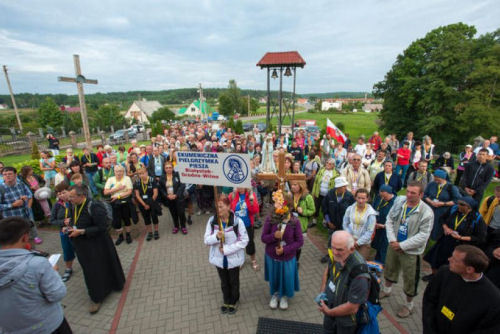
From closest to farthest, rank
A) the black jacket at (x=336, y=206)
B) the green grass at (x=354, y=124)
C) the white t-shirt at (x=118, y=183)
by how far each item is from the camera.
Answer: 1. the black jacket at (x=336, y=206)
2. the white t-shirt at (x=118, y=183)
3. the green grass at (x=354, y=124)

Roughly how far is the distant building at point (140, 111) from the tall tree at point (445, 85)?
182ft

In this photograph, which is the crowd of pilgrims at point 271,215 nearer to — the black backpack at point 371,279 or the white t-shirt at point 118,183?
the white t-shirt at point 118,183

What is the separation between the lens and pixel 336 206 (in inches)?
202

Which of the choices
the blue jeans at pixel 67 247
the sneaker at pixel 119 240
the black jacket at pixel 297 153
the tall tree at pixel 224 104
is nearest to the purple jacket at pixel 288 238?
the blue jeans at pixel 67 247

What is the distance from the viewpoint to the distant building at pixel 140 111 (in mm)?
62719

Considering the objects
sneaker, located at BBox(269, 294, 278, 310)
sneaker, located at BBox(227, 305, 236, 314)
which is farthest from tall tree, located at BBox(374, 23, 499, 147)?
sneaker, located at BBox(227, 305, 236, 314)

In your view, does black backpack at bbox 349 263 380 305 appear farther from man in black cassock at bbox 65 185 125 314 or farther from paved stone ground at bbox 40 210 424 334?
man in black cassock at bbox 65 185 125 314

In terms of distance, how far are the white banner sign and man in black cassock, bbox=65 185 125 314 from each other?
1762mm

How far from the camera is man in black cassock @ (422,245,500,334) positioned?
89.7 inches

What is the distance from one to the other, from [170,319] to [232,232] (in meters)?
1.90

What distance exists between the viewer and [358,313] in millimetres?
2660

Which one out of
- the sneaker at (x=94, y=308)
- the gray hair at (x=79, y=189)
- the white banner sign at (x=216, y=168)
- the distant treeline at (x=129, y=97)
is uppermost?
the distant treeline at (x=129, y=97)

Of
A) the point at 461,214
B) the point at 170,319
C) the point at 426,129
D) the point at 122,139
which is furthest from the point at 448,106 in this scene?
the point at 122,139

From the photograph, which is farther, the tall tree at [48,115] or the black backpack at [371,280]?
the tall tree at [48,115]
